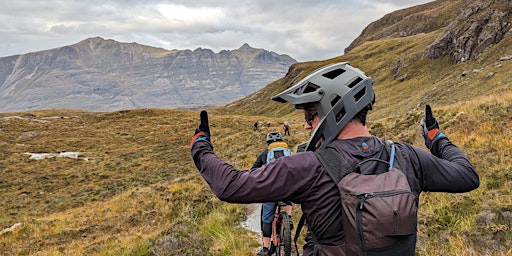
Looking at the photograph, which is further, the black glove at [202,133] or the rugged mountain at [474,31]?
the rugged mountain at [474,31]

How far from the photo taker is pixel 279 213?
23.9 ft

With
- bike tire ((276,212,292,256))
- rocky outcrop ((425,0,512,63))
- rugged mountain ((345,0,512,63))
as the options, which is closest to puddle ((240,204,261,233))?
bike tire ((276,212,292,256))

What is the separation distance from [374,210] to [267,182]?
2.38 ft

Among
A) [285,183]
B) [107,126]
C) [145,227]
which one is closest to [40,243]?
[145,227]

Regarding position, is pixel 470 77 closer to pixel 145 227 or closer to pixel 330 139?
pixel 145 227

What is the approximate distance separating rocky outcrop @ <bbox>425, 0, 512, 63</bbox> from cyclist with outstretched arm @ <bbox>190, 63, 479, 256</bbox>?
177 ft

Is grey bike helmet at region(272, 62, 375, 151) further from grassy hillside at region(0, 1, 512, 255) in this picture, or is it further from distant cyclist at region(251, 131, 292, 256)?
distant cyclist at region(251, 131, 292, 256)

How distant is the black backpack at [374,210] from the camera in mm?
2258

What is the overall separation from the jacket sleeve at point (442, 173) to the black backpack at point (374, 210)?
0.50 meters

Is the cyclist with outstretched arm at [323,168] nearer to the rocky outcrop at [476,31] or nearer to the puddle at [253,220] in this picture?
the puddle at [253,220]

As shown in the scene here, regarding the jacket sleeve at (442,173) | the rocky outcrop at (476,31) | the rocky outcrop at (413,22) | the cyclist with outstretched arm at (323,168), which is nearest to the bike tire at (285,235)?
the cyclist with outstretched arm at (323,168)

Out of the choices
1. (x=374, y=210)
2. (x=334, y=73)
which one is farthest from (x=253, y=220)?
(x=374, y=210)

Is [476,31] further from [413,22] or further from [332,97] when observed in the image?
[413,22]

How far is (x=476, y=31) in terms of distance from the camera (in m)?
50.9
